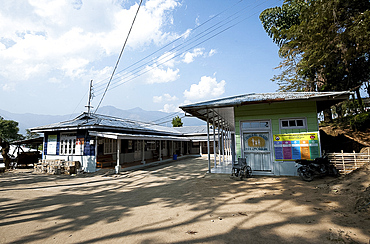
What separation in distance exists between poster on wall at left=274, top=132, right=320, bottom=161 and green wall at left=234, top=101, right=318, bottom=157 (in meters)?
0.23

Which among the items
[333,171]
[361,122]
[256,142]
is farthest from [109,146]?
[361,122]

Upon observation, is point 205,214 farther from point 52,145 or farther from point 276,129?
point 52,145

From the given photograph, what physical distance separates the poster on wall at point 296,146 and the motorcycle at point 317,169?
2.12 ft

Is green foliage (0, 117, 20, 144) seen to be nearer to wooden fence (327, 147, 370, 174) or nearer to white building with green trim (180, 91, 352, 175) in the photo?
white building with green trim (180, 91, 352, 175)

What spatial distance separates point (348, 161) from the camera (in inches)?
282

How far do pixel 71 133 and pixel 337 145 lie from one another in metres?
18.1

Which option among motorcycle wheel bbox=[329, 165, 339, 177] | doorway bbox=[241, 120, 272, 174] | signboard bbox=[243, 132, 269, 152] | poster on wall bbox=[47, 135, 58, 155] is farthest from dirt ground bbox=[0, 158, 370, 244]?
poster on wall bbox=[47, 135, 58, 155]

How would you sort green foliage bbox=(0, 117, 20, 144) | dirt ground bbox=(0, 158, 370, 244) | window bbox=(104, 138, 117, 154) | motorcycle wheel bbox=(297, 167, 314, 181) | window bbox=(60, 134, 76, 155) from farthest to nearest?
1. green foliage bbox=(0, 117, 20, 144)
2. window bbox=(104, 138, 117, 154)
3. window bbox=(60, 134, 76, 155)
4. motorcycle wheel bbox=(297, 167, 314, 181)
5. dirt ground bbox=(0, 158, 370, 244)

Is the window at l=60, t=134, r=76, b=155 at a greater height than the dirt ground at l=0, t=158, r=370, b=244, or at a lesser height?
greater

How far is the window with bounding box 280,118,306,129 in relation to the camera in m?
7.92

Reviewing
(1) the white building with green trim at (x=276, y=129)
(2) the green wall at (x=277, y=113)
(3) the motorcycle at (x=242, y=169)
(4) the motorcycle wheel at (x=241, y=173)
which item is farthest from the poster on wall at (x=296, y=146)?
(4) the motorcycle wheel at (x=241, y=173)

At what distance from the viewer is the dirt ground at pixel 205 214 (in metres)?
3.22

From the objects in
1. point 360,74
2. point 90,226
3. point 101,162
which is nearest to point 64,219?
point 90,226

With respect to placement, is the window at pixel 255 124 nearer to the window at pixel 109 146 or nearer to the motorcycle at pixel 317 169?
the motorcycle at pixel 317 169
